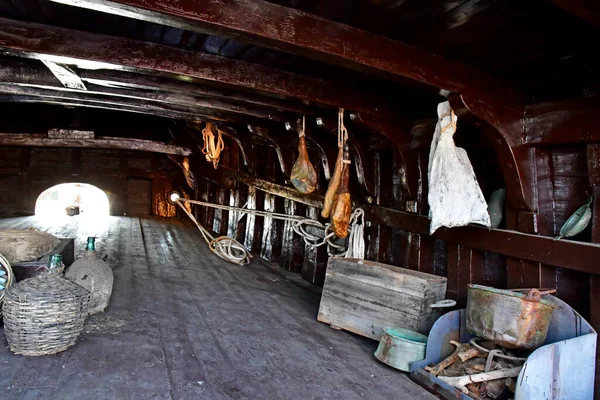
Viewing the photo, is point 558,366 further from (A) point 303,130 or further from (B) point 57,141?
(B) point 57,141

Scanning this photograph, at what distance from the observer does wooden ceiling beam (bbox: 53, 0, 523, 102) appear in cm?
188

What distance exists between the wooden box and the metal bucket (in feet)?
0.44

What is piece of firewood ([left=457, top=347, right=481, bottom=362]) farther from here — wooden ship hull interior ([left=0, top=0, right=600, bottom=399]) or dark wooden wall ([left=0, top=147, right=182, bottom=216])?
dark wooden wall ([left=0, top=147, right=182, bottom=216])

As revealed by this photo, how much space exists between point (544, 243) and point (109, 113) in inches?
343

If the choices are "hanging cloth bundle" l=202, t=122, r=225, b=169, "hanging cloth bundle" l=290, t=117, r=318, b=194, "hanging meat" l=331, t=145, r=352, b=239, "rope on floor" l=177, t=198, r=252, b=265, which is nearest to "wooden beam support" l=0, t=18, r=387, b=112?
"hanging meat" l=331, t=145, r=352, b=239

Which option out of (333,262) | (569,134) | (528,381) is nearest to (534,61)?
(569,134)

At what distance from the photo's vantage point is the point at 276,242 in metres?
6.14

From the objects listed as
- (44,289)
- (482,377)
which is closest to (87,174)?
(44,289)

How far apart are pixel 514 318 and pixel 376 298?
3.74 ft

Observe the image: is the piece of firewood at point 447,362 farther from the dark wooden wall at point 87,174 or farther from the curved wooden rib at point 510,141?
the dark wooden wall at point 87,174

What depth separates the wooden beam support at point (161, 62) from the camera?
246cm

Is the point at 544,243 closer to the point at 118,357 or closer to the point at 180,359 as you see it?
the point at 180,359

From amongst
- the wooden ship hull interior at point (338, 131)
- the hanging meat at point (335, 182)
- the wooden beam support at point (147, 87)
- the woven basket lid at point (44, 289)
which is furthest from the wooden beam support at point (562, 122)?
the woven basket lid at point (44, 289)

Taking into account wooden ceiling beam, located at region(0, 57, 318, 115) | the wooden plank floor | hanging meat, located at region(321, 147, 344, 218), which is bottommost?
the wooden plank floor
